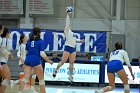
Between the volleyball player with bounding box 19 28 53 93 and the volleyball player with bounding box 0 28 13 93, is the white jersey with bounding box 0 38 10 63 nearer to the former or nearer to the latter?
the volleyball player with bounding box 0 28 13 93

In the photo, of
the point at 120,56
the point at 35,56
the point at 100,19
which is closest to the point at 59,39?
the point at 100,19

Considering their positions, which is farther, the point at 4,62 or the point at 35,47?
the point at 35,47

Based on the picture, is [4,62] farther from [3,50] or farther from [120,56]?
[120,56]

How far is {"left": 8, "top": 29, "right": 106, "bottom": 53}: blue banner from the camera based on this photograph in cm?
1967

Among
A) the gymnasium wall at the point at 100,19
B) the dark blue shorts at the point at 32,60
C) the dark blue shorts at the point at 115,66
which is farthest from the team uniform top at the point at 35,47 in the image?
the gymnasium wall at the point at 100,19

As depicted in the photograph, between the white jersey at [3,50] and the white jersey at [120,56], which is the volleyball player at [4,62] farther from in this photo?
the white jersey at [120,56]

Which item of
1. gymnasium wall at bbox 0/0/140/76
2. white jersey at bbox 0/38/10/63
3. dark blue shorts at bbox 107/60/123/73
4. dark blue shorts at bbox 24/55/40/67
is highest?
gymnasium wall at bbox 0/0/140/76

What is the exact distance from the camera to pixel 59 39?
19781mm

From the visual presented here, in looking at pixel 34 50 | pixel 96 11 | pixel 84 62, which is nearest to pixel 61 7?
pixel 96 11

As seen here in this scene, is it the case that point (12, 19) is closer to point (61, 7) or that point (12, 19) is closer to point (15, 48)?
point (61, 7)

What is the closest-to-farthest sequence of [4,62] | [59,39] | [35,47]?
[4,62]
[35,47]
[59,39]

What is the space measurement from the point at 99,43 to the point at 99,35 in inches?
19.4

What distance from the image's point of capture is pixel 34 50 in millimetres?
8930

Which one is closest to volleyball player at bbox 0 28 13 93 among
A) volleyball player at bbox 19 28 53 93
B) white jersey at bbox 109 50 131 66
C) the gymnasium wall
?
volleyball player at bbox 19 28 53 93
